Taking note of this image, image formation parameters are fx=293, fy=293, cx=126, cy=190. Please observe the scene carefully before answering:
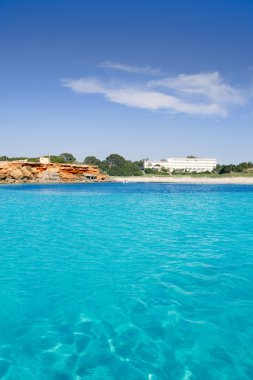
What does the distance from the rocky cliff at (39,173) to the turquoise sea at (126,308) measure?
9378 centimetres

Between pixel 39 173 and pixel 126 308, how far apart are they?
354 ft

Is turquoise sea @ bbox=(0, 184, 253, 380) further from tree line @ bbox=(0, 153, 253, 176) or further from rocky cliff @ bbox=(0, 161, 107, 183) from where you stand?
tree line @ bbox=(0, 153, 253, 176)

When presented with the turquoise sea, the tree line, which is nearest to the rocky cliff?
the tree line

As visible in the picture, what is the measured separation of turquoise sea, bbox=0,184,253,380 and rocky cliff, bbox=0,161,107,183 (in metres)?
93.8

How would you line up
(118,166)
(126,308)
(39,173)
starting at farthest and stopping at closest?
1. (118,166)
2. (39,173)
3. (126,308)

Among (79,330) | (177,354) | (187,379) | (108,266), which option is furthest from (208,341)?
(108,266)

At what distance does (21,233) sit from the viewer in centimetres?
Answer: 2078

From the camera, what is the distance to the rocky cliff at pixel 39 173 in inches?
→ 4179

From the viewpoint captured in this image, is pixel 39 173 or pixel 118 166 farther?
pixel 118 166

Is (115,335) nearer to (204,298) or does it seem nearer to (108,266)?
(204,298)

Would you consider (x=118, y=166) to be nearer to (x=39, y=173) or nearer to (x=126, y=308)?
(x=39, y=173)

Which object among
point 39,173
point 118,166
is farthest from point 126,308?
point 118,166

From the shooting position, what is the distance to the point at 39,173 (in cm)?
11162

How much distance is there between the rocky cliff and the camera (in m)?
106
